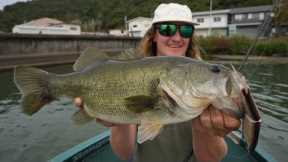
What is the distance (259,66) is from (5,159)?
23502mm

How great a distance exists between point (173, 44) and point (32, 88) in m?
1.43

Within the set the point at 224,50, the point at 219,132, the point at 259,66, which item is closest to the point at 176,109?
the point at 219,132

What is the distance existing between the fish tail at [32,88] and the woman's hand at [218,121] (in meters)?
1.36

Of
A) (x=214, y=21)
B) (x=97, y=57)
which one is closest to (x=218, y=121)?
(x=97, y=57)

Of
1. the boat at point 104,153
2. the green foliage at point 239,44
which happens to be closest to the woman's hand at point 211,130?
the boat at point 104,153

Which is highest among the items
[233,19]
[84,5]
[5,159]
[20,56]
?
[84,5]

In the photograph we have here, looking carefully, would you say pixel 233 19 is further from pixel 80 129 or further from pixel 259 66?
pixel 80 129

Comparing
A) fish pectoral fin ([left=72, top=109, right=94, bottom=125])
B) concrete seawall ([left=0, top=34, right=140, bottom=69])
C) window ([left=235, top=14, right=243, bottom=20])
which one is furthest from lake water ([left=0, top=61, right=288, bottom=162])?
window ([left=235, top=14, right=243, bottom=20])

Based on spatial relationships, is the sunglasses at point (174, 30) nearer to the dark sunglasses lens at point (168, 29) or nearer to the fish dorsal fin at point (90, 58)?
the dark sunglasses lens at point (168, 29)

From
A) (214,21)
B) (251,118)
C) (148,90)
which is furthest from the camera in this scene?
(214,21)

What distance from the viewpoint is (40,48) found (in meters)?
32.1

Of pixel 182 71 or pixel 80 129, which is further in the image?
pixel 80 129

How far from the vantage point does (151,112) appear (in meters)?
1.93

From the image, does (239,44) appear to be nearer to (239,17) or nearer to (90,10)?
(239,17)
